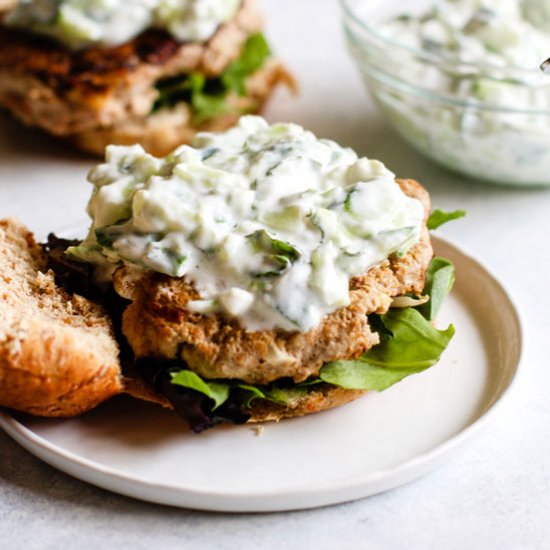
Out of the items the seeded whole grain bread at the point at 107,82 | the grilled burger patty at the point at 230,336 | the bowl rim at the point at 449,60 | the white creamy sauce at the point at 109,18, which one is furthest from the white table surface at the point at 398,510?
the white creamy sauce at the point at 109,18

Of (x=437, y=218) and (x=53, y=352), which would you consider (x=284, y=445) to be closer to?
(x=53, y=352)

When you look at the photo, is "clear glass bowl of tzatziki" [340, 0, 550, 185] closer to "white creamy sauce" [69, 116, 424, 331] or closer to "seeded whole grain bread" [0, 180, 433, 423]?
"white creamy sauce" [69, 116, 424, 331]

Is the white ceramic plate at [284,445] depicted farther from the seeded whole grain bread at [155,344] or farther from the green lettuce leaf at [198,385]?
the green lettuce leaf at [198,385]

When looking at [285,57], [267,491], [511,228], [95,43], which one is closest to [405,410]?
[267,491]

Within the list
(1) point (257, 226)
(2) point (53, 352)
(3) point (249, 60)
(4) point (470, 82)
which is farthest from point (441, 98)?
(2) point (53, 352)

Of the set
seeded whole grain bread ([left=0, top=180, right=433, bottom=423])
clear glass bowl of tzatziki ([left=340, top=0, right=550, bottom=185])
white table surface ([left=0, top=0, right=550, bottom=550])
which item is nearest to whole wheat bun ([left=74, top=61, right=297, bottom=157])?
clear glass bowl of tzatziki ([left=340, top=0, right=550, bottom=185])

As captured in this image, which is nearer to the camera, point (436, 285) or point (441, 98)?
point (436, 285)
